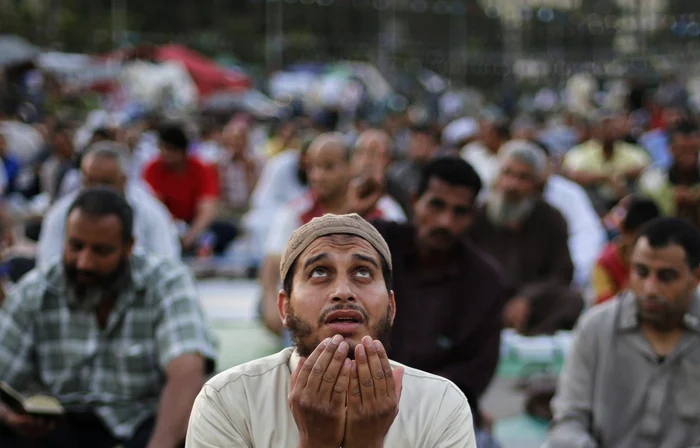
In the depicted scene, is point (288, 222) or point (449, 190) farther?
point (288, 222)

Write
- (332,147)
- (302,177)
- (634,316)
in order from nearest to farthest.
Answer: (634,316), (332,147), (302,177)

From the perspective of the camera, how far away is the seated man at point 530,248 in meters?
6.60

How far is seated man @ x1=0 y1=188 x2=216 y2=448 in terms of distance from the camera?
3.95 meters

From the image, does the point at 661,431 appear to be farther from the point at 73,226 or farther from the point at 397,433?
the point at 73,226

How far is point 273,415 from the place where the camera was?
2453 millimetres

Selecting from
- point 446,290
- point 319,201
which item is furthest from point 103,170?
point 446,290

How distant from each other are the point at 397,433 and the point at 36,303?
2.03m

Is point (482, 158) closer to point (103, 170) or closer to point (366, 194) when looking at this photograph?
point (103, 170)

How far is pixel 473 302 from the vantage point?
14.0 ft

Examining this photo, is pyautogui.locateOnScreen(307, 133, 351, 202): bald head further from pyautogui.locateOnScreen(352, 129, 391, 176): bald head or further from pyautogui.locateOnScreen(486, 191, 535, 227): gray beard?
pyautogui.locateOnScreen(352, 129, 391, 176): bald head

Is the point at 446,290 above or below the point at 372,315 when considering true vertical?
below

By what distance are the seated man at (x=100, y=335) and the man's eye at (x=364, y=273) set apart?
1.59 metres

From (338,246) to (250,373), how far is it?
0.37m

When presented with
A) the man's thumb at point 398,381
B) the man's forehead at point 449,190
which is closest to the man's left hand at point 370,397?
the man's thumb at point 398,381
